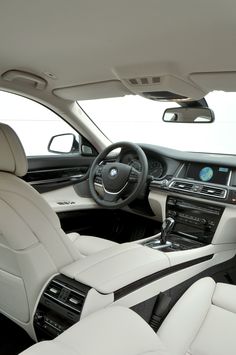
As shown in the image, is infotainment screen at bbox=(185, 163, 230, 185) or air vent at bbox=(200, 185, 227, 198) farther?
infotainment screen at bbox=(185, 163, 230, 185)

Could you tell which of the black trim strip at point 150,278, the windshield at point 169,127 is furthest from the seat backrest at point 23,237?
the windshield at point 169,127

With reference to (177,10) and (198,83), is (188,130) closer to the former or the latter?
(198,83)

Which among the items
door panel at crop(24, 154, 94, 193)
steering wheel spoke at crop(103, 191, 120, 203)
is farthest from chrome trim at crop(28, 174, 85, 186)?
steering wheel spoke at crop(103, 191, 120, 203)

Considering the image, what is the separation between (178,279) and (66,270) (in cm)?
69

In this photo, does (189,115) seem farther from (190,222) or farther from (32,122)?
(32,122)

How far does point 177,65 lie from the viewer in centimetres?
169

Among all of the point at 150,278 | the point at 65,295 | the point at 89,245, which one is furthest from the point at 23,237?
the point at 89,245

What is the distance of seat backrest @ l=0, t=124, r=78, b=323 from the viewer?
53.3 inches

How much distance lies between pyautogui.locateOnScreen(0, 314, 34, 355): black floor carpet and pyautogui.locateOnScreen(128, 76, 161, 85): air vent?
1.60m

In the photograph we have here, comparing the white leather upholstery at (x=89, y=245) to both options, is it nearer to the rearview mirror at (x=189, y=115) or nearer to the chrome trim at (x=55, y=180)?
the chrome trim at (x=55, y=180)

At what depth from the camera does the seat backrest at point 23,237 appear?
1.35 m

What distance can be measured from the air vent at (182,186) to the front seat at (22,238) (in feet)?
3.73

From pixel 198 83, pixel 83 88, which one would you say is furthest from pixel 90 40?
pixel 83 88

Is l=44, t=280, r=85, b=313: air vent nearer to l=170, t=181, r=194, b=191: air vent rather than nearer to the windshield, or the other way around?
l=170, t=181, r=194, b=191: air vent
